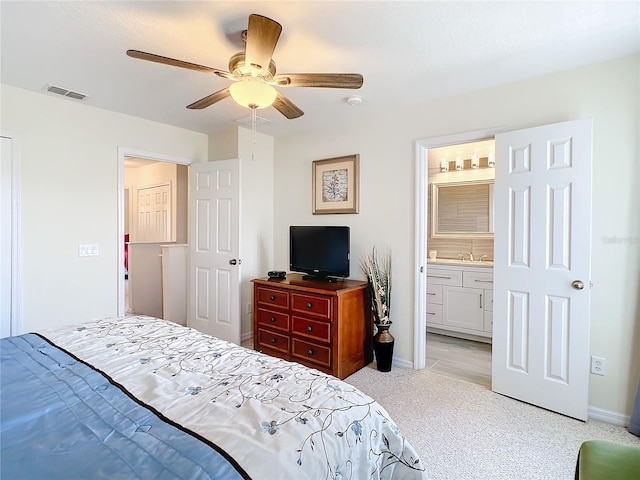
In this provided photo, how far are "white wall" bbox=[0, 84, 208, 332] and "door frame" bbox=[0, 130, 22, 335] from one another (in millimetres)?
35

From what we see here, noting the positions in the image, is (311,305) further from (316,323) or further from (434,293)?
(434,293)

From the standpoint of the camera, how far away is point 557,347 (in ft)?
7.93

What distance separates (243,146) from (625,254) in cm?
357

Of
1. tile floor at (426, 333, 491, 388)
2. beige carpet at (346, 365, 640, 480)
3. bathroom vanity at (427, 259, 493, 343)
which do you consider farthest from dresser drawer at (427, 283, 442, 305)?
beige carpet at (346, 365, 640, 480)

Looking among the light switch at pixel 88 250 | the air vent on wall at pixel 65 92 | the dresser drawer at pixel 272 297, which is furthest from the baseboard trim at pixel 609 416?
the air vent on wall at pixel 65 92

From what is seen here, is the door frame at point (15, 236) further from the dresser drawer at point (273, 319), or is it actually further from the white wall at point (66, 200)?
the dresser drawer at point (273, 319)

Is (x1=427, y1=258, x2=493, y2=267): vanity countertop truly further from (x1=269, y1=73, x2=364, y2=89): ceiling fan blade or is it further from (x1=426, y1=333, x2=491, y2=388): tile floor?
(x1=269, y1=73, x2=364, y2=89): ceiling fan blade

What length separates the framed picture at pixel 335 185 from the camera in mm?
3561

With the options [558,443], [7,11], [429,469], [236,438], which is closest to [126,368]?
[236,438]

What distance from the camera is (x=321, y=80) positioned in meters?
1.93

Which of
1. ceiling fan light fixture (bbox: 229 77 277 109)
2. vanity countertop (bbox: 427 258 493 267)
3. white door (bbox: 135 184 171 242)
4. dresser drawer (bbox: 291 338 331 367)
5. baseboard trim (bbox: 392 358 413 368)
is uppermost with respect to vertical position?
ceiling fan light fixture (bbox: 229 77 277 109)

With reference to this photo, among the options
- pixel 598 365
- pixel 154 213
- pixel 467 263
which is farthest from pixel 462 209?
→ pixel 154 213

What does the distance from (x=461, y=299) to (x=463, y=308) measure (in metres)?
0.11

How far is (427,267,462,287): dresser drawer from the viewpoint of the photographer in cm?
405
